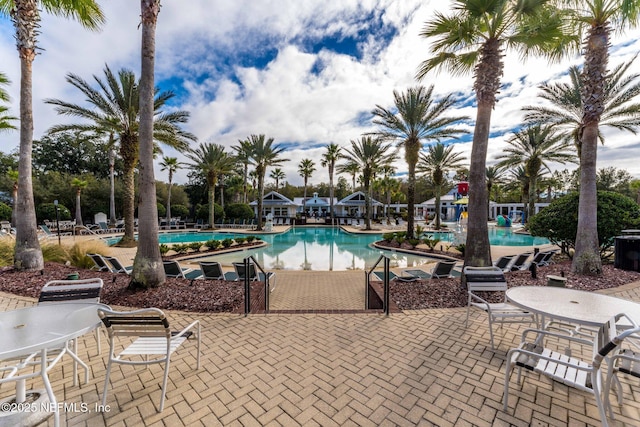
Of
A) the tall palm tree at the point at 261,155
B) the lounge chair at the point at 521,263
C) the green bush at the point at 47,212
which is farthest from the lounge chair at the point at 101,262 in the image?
the green bush at the point at 47,212

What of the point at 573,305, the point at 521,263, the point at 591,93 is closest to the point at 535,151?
the point at 591,93

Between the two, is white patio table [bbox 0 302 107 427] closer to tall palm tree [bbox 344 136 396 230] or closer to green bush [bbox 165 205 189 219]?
tall palm tree [bbox 344 136 396 230]

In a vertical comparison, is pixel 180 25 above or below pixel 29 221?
above

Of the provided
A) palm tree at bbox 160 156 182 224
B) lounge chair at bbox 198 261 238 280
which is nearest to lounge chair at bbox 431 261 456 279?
lounge chair at bbox 198 261 238 280

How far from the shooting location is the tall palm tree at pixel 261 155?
22188 mm

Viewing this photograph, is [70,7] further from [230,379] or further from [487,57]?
[487,57]

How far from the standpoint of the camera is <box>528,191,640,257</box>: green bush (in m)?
7.75

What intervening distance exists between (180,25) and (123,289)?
6.93 meters

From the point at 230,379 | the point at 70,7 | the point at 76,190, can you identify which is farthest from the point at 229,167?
the point at 230,379

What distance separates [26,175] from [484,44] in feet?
38.6

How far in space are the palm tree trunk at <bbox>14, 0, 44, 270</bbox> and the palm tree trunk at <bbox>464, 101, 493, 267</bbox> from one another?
10.5 meters

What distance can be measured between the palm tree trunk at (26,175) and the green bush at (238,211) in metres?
22.0

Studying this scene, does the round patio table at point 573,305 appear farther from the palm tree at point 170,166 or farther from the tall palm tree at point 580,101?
the palm tree at point 170,166

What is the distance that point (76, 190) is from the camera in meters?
23.9
